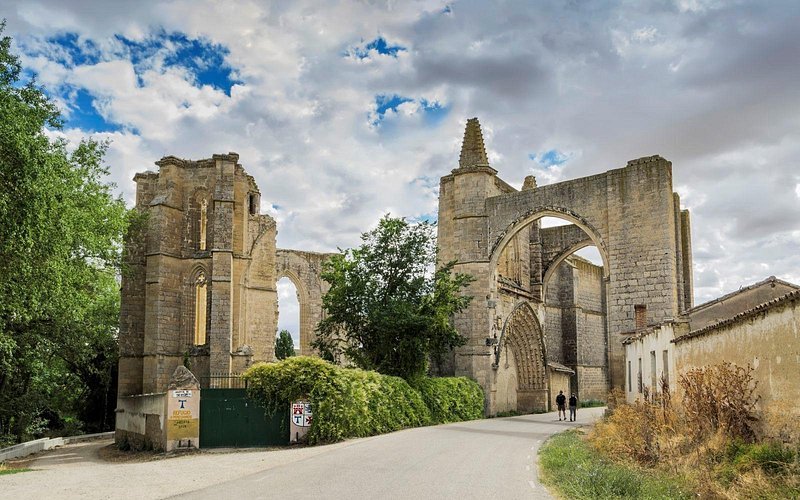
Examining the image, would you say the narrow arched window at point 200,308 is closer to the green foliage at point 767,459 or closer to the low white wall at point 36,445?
the low white wall at point 36,445

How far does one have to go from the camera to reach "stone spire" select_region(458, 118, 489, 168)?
87.4 ft

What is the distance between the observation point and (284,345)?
3803 centimetres

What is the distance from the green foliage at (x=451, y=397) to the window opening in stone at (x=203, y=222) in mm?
9812

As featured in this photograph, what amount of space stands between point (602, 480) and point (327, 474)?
12.4 ft

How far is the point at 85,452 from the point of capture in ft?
60.9

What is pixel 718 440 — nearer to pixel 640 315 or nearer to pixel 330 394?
pixel 330 394

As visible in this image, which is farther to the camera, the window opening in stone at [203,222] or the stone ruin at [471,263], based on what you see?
the window opening in stone at [203,222]

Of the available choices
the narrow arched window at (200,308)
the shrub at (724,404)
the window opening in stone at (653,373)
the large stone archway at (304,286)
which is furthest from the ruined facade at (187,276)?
the shrub at (724,404)

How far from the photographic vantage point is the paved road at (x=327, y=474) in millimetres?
8523

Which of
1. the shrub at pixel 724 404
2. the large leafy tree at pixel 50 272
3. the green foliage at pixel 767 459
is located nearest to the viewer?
the green foliage at pixel 767 459

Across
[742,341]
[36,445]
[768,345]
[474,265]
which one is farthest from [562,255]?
[768,345]

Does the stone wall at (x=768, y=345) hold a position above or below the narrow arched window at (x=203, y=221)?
below

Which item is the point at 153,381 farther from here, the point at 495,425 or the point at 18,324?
the point at 495,425

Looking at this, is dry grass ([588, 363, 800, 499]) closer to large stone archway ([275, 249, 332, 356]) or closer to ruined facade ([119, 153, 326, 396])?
ruined facade ([119, 153, 326, 396])
